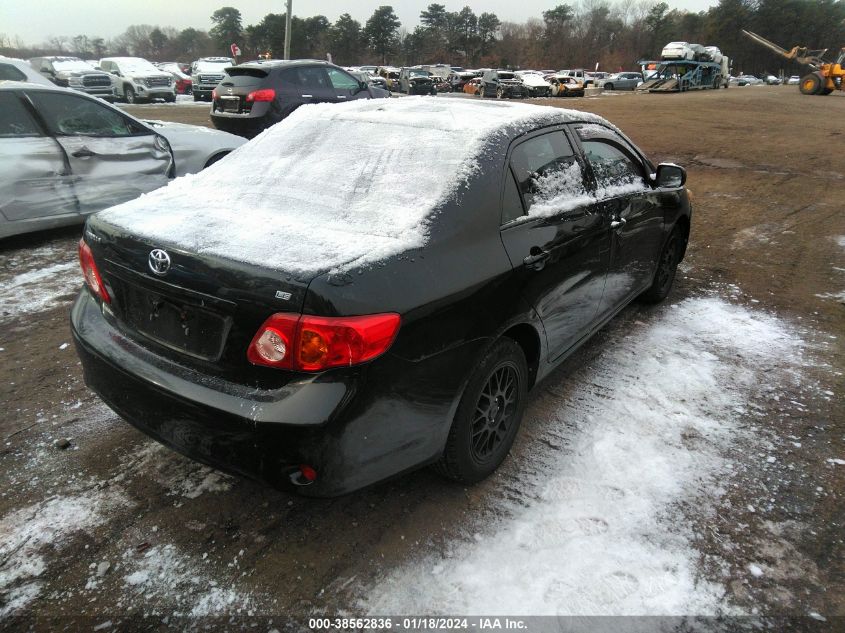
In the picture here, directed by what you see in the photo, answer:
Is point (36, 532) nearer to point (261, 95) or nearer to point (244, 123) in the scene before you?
point (244, 123)

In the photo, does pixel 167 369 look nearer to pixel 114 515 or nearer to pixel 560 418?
pixel 114 515

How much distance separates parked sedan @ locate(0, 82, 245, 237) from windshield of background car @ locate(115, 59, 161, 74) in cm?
2232

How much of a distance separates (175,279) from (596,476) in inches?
81.8

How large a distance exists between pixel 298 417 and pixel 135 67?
28.7m

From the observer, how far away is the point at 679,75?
3241cm

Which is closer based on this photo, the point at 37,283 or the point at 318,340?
the point at 318,340

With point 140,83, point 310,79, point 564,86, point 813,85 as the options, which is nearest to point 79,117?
point 310,79

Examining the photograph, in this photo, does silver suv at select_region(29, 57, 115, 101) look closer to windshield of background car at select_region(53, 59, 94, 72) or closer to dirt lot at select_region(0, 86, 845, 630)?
windshield of background car at select_region(53, 59, 94, 72)

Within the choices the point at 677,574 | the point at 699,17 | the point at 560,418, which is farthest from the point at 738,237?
the point at 699,17

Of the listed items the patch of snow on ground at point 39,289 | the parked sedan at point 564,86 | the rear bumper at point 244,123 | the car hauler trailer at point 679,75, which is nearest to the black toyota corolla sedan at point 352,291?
the patch of snow on ground at point 39,289

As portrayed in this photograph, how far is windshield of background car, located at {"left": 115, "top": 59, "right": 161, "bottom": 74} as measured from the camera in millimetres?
25156

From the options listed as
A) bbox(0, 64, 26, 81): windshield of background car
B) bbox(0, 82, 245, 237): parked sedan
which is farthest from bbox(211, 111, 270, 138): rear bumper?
bbox(0, 82, 245, 237): parked sedan

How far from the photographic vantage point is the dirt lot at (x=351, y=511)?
7.16 ft

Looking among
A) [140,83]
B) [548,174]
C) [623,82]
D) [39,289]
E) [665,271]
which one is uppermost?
[548,174]
